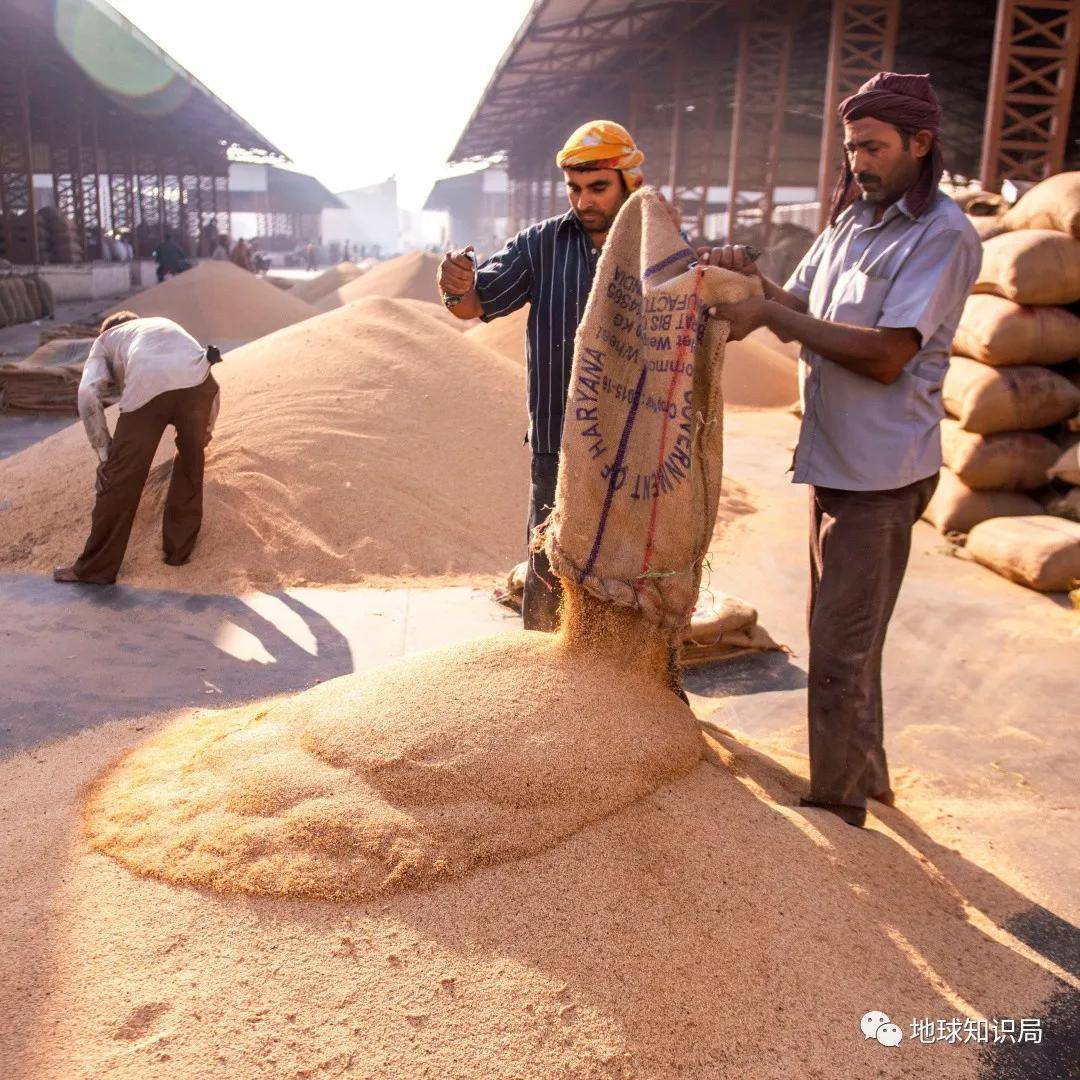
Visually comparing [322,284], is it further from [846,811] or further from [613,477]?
[846,811]

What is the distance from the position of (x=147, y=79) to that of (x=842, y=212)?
22.4 m

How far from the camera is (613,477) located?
2.23 m

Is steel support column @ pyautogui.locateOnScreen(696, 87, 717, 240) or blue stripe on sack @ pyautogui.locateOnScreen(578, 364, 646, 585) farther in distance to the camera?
steel support column @ pyautogui.locateOnScreen(696, 87, 717, 240)

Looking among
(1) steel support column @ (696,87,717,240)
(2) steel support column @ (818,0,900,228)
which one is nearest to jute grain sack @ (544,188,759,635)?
(2) steel support column @ (818,0,900,228)

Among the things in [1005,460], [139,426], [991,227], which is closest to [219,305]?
[139,426]

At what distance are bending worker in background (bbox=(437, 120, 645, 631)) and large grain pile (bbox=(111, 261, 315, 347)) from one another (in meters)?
11.3

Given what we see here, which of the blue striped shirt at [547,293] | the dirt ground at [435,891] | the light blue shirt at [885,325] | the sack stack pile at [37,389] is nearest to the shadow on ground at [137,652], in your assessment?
the dirt ground at [435,891]

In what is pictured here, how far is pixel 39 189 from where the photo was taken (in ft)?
103

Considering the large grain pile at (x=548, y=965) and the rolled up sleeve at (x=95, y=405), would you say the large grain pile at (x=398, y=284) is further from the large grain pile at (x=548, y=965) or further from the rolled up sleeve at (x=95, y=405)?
the large grain pile at (x=548, y=965)

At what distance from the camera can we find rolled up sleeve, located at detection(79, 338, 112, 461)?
15.5 feet

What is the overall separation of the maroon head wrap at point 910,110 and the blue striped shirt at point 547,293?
75 cm

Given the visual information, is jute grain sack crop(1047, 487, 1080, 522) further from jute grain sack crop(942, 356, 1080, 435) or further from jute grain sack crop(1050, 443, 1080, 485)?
jute grain sack crop(942, 356, 1080, 435)

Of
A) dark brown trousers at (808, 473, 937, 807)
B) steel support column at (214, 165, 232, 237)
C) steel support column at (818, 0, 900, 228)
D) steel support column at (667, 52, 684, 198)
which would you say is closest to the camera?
dark brown trousers at (808, 473, 937, 807)

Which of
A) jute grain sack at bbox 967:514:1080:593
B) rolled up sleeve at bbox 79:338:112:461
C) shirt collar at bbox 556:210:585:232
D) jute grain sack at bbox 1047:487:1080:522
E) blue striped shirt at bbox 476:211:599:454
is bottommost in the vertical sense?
jute grain sack at bbox 967:514:1080:593
